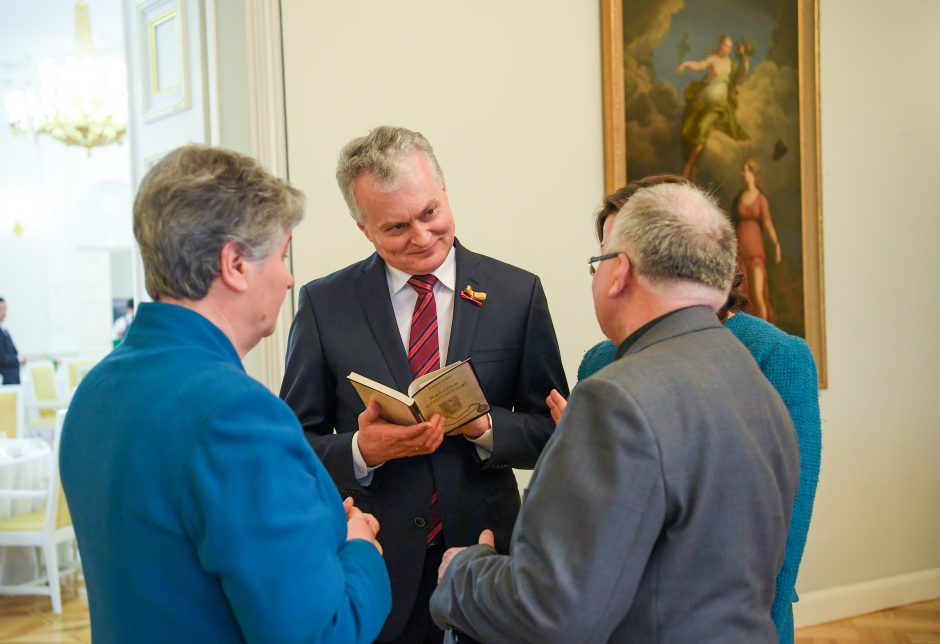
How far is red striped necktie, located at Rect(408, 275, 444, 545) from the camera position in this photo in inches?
96.3

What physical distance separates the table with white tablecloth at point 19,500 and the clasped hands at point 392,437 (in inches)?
192

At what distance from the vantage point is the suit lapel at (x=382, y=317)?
2.42 m

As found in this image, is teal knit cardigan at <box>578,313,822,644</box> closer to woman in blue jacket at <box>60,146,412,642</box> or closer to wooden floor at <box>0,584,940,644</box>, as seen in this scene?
woman in blue jacket at <box>60,146,412,642</box>

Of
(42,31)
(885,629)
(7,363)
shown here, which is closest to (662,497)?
(885,629)

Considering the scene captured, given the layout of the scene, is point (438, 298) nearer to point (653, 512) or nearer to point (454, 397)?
point (454, 397)

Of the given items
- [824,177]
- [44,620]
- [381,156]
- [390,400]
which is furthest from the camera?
[44,620]

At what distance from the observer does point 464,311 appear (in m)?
2.45

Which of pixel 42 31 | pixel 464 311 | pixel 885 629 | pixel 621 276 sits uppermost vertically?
pixel 42 31

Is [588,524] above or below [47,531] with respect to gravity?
above

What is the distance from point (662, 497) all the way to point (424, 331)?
1124 millimetres

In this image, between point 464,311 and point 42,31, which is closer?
point 464,311

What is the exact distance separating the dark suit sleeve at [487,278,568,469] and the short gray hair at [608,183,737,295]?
81 centimetres

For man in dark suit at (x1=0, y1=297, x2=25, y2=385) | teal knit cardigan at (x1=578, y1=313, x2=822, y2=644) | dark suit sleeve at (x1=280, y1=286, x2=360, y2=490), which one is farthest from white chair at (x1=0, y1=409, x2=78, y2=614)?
man in dark suit at (x1=0, y1=297, x2=25, y2=385)

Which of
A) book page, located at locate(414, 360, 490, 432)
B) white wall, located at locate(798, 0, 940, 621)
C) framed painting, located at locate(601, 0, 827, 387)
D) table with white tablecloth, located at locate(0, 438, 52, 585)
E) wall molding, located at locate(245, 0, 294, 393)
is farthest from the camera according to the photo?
table with white tablecloth, located at locate(0, 438, 52, 585)
